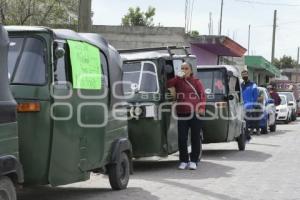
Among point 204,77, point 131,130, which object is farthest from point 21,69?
point 204,77

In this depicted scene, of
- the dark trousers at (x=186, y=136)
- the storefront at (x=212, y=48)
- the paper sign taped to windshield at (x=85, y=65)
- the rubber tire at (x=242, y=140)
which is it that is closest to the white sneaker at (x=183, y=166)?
the dark trousers at (x=186, y=136)

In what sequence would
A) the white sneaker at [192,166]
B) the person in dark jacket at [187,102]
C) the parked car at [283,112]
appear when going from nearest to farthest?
1. the person in dark jacket at [187,102]
2. the white sneaker at [192,166]
3. the parked car at [283,112]

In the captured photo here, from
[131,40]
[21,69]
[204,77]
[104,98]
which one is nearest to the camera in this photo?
[21,69]

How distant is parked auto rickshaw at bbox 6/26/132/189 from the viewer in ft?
21.7

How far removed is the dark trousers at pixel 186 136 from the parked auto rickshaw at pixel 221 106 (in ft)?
8.47

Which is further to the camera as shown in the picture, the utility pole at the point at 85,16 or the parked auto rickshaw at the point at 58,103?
the utility pole at the point at 85,16

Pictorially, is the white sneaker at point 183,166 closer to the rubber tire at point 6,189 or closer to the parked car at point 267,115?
the rubber tire at point 6,189

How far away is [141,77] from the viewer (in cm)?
1103

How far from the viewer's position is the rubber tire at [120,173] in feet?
28.6

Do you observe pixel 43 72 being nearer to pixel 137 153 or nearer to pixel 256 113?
pixel 137 153

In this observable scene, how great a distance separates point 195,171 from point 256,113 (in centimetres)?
891

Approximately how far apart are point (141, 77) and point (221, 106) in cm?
375

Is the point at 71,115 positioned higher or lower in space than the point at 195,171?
higher

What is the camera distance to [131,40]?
2727cm
